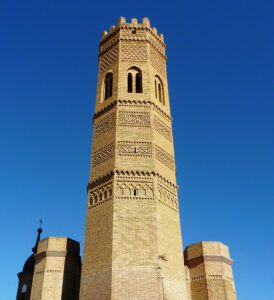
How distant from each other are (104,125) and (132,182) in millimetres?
3597

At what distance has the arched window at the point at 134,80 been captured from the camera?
18.9 m

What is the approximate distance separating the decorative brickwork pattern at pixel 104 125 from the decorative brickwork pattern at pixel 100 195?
293 cm

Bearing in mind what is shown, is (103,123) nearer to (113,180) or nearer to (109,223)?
(113,180)

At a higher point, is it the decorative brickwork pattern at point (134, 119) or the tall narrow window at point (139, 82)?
the tall narrow window at point (139, 82)

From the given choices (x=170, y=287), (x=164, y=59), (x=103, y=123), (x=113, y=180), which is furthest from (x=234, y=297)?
(x=164, y=59)

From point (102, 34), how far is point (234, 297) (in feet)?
48.7

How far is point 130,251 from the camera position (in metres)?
14.0

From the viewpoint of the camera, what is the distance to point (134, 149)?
16.6m

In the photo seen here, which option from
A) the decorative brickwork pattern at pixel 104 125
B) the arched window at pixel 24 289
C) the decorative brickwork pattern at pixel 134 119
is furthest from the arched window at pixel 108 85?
the arched window at pixel 24 289

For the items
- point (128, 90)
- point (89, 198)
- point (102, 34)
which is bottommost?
point (89, 198)

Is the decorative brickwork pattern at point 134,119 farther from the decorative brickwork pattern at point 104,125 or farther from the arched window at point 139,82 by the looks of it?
the arched window at point 139,82

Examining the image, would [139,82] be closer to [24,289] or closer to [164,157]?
[164,157]

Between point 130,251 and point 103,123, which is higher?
point 103,123

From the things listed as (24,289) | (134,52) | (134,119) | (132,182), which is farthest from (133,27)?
(24,289)
